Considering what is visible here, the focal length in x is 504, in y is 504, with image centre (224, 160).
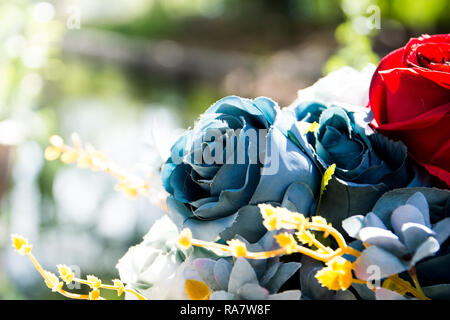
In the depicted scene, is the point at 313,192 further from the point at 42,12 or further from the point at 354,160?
the point at 42,12

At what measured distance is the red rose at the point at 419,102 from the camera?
0.30 m

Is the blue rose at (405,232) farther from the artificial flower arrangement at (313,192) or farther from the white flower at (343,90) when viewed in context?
the white flower at (343,90)

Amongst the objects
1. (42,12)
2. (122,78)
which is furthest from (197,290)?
(122,78)

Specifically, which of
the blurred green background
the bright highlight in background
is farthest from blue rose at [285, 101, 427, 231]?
the bright highlight in background

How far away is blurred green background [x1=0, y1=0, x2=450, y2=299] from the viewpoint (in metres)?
1.04

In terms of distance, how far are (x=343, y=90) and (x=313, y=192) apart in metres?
0.10

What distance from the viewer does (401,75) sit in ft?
1.03

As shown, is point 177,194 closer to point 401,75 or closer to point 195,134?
point 195,134

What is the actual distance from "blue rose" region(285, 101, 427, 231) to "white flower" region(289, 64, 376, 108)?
0.03 meters

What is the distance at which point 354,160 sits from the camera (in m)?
0.32

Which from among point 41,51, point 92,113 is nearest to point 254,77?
point 92,113

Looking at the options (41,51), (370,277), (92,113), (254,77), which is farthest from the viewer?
(254,77)
